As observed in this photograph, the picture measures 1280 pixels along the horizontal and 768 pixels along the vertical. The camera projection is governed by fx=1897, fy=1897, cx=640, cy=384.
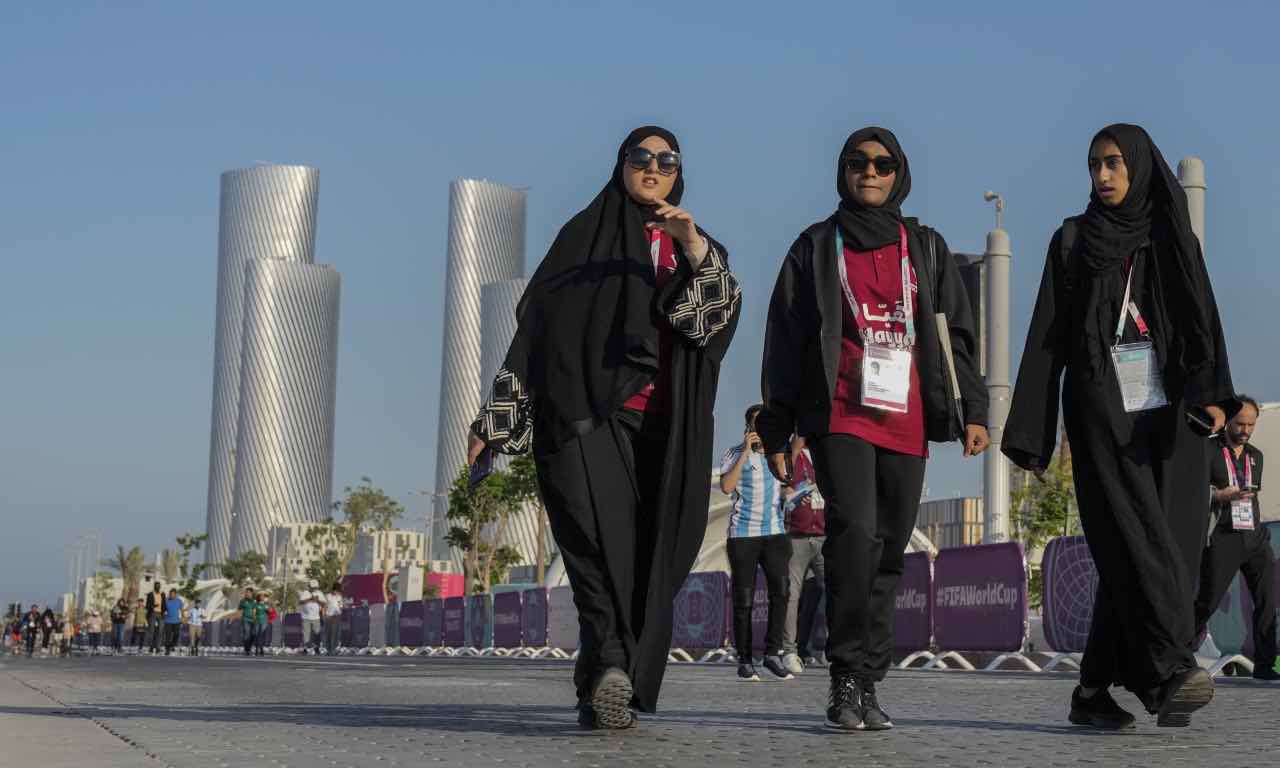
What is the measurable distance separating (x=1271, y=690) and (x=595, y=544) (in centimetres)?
584

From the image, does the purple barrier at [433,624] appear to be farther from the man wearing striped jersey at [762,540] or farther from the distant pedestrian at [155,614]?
the man wearing striped jersey at [762,540]

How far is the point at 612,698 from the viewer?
584 centimetres

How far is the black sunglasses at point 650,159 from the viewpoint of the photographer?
636 centimetres

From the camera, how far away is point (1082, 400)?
6289mm

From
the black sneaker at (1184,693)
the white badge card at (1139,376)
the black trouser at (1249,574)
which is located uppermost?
the white badge card at (1139,376)

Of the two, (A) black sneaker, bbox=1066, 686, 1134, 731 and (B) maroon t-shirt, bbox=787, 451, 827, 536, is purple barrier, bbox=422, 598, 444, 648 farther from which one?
(A) black sneaker, bbox=1066, 686, 1134, 731

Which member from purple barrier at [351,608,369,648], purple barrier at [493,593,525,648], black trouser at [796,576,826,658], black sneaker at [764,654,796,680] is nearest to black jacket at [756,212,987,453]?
black sneaker at [764,654,796,680]

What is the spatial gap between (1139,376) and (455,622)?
33.2 m

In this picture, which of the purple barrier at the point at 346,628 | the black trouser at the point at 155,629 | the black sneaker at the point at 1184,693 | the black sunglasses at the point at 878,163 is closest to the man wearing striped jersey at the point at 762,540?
the black sunglasses at the point at 878,163

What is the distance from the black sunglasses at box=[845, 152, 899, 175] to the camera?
258 inches

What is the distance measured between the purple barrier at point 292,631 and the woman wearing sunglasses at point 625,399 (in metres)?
48.0

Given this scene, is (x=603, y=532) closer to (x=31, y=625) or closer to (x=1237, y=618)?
(x=1237, y=618)

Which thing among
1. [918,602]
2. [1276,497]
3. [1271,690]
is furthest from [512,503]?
[1271,690]

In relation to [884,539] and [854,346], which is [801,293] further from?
[884,539]
